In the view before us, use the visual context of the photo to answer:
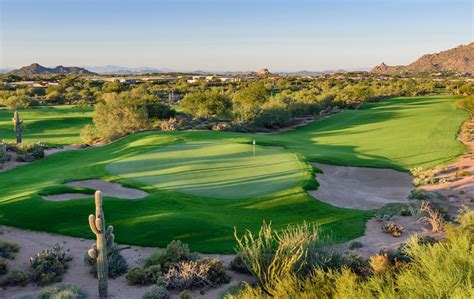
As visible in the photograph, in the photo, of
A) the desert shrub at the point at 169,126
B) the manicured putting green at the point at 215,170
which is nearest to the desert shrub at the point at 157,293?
the manicured putting green at the point at 215,170

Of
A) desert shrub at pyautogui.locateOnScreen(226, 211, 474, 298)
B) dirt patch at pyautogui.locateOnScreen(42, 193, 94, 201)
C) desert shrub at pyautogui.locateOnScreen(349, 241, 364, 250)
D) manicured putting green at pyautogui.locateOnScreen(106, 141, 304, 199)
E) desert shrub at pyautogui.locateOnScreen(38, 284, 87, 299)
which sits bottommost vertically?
desert shrub at pyautogui.locateOnScreen(349, 241, 364, 250)

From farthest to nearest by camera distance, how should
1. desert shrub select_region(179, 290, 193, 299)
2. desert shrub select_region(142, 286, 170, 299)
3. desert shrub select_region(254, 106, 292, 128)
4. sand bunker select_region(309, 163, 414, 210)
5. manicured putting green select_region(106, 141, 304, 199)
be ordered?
desert shrub select_region(254, 106, 292, 128) → sand bunker select_region(309, 163, 414, 210) → manicured putting green select_region(106, 141, 304, 199) → desert shrub select_region(179, 290, 193, 299) → desert shrub select_region(142, 286, 170, 299)

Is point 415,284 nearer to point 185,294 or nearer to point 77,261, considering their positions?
point 185,294

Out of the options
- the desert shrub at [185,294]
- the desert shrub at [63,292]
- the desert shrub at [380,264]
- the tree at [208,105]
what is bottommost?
the desert shrub at [185,294]

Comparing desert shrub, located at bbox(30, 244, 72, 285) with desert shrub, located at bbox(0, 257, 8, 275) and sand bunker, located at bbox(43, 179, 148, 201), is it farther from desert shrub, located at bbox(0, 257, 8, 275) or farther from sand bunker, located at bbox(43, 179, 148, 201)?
sand bunker, located at bbox(43, 179, 148, 201)

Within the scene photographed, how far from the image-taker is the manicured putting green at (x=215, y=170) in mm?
20406

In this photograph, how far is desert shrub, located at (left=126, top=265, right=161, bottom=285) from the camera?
12492mm

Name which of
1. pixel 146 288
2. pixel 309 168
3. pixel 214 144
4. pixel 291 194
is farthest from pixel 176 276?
pixel 214 144

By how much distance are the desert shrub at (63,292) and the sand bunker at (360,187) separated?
39.9ft

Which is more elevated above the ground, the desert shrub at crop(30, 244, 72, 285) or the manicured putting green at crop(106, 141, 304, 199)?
the manicured putting green at crop(106, 141, 304, 199)

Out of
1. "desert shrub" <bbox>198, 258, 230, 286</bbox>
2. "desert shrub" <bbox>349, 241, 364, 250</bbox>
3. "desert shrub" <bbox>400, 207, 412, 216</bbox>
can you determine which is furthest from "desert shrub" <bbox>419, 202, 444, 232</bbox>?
"desert shrub" <bbox>198, 258, 230, 286</bbox>

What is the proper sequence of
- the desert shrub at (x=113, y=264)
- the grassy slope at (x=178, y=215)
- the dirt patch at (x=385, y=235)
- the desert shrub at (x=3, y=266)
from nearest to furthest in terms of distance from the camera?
1. the desert shrub at (x=3, y=266)
2. the desert shrub at (x=113, y=264)
3. the dirt patch at (x=385, y=235)
4. the grassy slope at (x=178, y=215)

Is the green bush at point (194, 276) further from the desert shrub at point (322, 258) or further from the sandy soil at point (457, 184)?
the sandy soil at point (457, 184)

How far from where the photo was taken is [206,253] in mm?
14500
